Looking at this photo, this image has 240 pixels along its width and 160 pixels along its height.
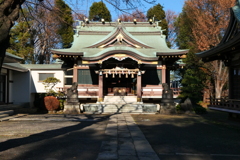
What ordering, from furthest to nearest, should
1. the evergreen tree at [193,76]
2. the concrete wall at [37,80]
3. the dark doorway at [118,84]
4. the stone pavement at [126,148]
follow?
the evergreen tree at [193,76]
the concrete wall at [37,80]
the dark doorway at [118,84]
the stone pavement at [126,148]

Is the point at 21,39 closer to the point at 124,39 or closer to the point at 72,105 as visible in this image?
the point at 124,39

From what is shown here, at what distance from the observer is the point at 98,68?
829 inches

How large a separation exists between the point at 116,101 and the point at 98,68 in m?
3.41

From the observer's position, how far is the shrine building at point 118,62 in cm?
1938

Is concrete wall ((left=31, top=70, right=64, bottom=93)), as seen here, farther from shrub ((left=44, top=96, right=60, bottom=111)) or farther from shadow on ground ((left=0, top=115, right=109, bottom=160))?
shadow on ground ((left=0, top=115, right=109, bottom=160))

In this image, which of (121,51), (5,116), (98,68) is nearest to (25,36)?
(98,68)

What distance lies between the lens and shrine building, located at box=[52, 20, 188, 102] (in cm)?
1938

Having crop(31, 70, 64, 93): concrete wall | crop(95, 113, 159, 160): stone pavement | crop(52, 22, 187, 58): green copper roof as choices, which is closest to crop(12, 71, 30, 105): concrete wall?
crop(31, 70, 64, 93): concrete wall

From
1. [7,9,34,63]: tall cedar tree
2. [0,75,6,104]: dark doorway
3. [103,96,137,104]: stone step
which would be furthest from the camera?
[7,9,34,63]: tall cedar tree

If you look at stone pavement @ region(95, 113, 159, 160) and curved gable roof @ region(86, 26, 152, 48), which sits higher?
curved gable roof @ region(86, 26, 152, 48)

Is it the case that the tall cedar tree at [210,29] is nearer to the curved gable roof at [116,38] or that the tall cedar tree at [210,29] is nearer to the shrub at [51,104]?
the curved gable roof at [116,38]

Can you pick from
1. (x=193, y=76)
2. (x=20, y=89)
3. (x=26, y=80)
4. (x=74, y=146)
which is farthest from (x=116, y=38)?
(x=74, y=146)

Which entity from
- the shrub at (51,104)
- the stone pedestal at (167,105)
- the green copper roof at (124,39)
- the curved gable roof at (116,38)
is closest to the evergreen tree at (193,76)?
the green copper roof at (124,39)

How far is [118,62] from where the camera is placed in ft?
67.5
